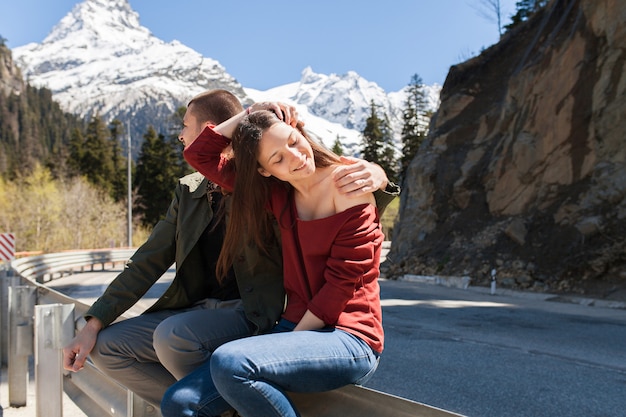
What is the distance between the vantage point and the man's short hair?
273cm

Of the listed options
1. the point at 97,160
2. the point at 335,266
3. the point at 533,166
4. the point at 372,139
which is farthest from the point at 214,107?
the point at 97,160

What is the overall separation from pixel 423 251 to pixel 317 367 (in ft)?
67.2

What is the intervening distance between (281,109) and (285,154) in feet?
0.87

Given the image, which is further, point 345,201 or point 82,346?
point 82,346

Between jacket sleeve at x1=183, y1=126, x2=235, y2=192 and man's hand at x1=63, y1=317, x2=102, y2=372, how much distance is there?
0.79 meters

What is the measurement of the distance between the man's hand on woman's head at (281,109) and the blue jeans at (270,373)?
0.88 m

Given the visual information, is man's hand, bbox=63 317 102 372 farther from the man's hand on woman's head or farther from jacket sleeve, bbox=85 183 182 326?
the man's hand on woman's head

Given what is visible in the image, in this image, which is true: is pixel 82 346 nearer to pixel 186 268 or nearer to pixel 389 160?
pixel 186 268

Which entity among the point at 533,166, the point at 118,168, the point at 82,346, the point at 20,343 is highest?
the point at 118,168

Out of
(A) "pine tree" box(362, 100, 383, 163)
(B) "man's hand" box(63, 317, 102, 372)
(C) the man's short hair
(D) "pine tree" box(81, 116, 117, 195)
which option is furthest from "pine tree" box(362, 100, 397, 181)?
(B) "man's hand" box(63, 317, 102, 372)

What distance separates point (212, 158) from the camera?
2.44 m

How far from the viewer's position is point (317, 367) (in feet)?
5.76

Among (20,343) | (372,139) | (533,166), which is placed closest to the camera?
(20,343)

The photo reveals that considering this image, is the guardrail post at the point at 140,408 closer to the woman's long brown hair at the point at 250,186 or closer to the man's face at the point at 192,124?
the woman's long brown hair at the point at 250,186
